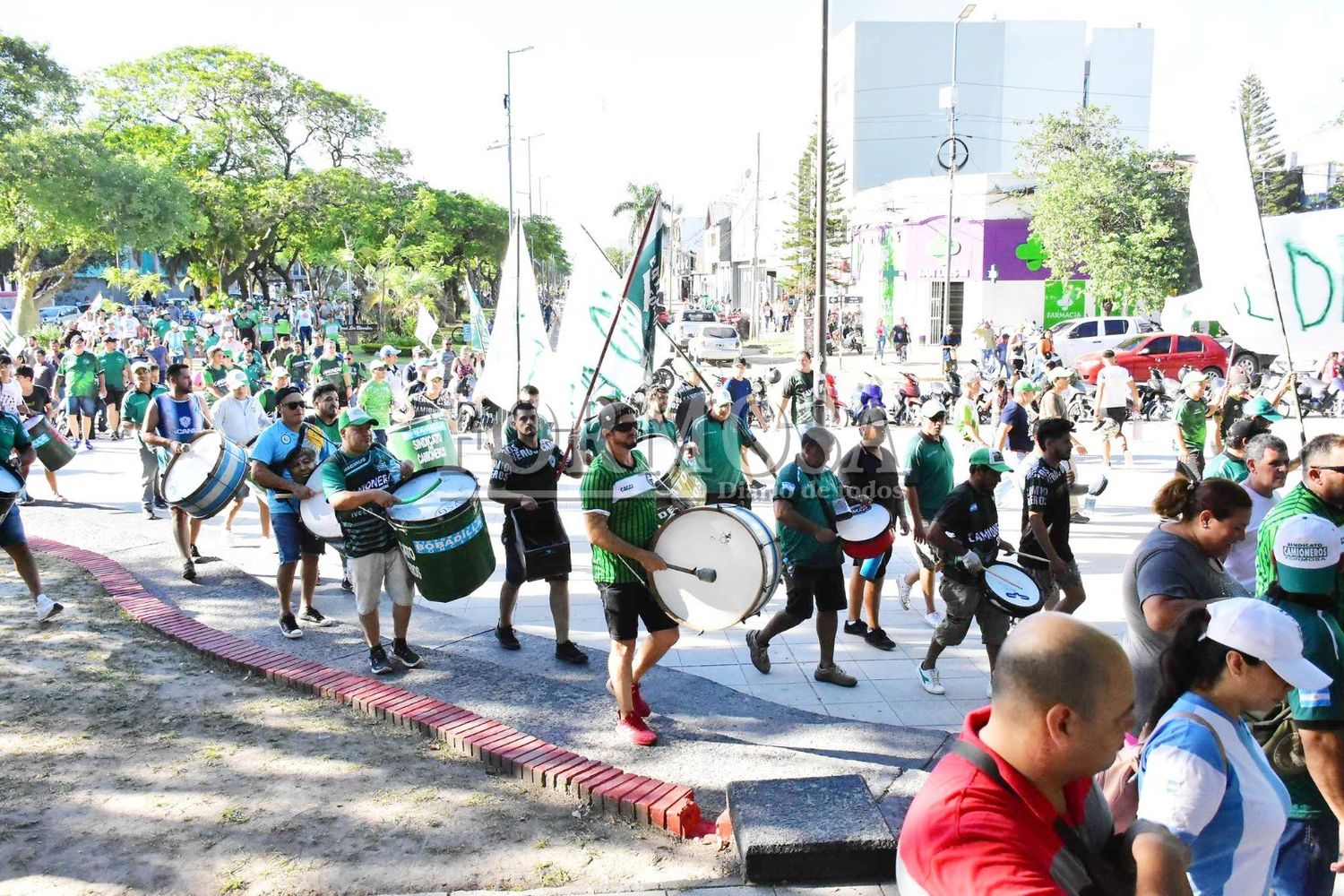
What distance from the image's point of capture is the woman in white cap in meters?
2.31

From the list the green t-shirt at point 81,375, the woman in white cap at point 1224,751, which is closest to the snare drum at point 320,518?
the woman in white cap at point 1224,751

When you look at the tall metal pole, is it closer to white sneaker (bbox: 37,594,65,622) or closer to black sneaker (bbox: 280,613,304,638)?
black sneaker (bbox: 280,613,304,638)

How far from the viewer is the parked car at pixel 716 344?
33844 millimetres

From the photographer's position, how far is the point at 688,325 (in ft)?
126

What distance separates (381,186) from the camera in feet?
161

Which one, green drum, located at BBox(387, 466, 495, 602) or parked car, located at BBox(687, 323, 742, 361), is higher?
parked car, located at BBox(687, 323, 742, 361)

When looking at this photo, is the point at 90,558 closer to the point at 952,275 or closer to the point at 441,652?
the point at 441,652

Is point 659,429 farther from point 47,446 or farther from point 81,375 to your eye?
point 81,375

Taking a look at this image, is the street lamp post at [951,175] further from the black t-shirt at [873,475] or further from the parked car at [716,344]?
the black t-shirt at [873,475]

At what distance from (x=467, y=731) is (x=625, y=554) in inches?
45.9

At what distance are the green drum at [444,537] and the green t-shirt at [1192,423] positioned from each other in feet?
22.7

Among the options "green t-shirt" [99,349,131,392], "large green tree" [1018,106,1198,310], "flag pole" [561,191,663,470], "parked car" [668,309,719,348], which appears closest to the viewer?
"flag pole" [561,191,663,470]

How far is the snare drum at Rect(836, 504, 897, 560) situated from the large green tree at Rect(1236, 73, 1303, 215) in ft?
105

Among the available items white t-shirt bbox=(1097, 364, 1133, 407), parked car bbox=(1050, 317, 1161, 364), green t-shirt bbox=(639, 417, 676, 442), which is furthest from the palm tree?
green t-shirt bbox=(639, 417, 676, 442)
